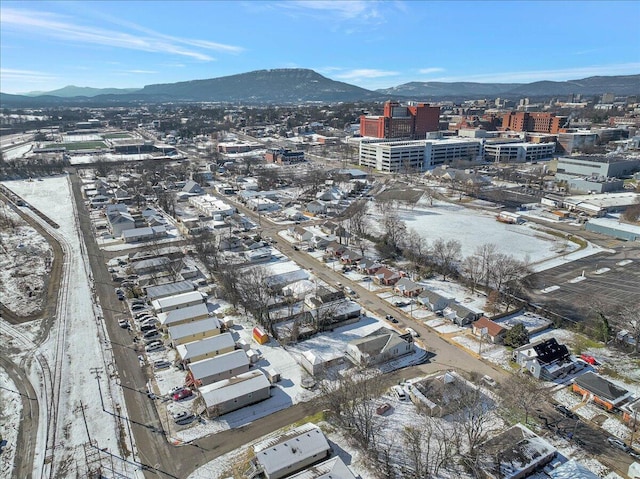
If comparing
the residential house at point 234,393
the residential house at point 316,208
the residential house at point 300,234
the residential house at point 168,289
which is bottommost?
the residential house at point 234,393

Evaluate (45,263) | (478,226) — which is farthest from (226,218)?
(478,226)

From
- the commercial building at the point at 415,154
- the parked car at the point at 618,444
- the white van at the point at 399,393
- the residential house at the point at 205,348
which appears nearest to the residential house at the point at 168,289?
the residential house at the point at 205,348

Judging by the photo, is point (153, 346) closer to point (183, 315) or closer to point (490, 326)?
point (183, 315)

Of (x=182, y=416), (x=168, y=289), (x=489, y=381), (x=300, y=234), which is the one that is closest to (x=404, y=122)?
(x=300, y=234)

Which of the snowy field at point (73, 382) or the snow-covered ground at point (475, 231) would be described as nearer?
the snowy field at point (73, 382)

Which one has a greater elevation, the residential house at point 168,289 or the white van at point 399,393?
the residential house at point 168,289

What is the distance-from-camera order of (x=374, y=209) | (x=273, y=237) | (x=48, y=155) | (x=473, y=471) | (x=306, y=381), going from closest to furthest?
(x=473, y=471) → (x=306, y=381) → (x=273, y=237) → (x=374, y=209) → (x=48, y=155)

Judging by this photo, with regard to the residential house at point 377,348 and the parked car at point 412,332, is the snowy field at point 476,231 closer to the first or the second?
the parked car at point 412,332

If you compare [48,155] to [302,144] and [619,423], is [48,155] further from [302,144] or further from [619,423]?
[619,423]
